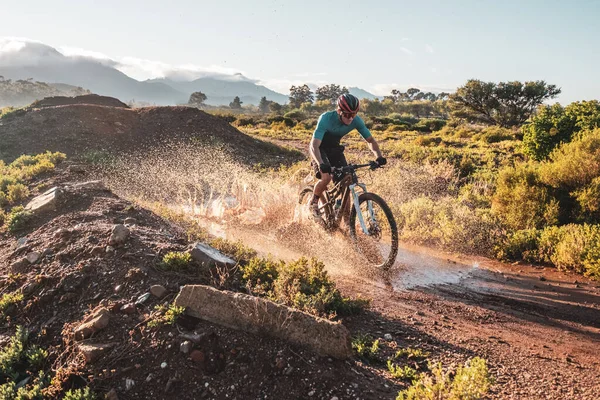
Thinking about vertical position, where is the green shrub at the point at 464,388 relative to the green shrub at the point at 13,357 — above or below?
above

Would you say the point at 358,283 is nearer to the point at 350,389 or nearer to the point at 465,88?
the point at 350,389

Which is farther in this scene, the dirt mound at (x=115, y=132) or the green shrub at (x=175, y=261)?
the dirt mound at (x=115, y=132)

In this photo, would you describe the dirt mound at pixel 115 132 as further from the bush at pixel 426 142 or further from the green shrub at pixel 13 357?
the green shrub at pixel 13 357

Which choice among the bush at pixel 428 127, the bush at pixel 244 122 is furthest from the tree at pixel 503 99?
the bush at pixel 244 122

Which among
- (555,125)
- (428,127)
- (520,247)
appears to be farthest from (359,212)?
(428,127)

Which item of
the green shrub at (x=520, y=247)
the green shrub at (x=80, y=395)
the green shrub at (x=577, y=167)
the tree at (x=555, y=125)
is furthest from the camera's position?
the tree at (x=555, y=125)

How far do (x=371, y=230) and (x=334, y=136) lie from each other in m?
1.93

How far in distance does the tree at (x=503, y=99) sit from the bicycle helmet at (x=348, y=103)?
53060 millimetres

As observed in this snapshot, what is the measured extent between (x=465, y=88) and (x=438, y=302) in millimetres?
54517

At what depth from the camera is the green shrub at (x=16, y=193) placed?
31.7ft

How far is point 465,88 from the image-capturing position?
53.4 meters

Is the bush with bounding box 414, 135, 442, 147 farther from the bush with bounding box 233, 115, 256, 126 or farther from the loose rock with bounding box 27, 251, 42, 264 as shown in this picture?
the bush with bounding box 233, 115, 256, 126

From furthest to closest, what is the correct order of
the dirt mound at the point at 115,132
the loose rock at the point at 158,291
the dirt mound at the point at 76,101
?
1. the dirt mound at the point at 76,101
2. the dirt mound at the point at 115,132
3. the loose rock at the point at 158,291

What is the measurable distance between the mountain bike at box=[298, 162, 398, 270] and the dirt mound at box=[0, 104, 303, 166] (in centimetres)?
1350
